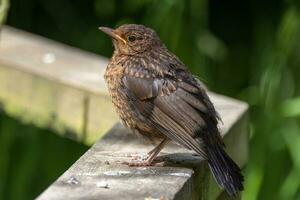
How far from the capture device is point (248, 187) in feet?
16.1

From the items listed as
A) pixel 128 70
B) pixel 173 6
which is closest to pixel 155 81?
pixel 128 70

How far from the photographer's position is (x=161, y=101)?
13.6ft

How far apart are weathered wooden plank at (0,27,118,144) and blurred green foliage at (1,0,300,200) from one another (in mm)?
706

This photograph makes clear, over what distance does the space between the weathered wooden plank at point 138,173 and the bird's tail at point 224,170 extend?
0.06 metres

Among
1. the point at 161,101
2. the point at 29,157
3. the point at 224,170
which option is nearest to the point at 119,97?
the point at 161,101

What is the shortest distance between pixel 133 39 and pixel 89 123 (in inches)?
24.0

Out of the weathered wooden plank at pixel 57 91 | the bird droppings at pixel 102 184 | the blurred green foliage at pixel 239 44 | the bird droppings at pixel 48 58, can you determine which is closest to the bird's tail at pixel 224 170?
the bird droppings at pixel 102 184

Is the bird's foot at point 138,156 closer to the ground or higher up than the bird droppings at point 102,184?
closer to the ground

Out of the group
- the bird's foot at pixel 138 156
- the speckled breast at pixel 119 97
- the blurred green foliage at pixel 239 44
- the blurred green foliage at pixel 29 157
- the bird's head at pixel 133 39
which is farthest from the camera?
the blurred green foliage at pixel 29 157

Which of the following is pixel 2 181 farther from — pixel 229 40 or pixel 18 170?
pixel 229 40

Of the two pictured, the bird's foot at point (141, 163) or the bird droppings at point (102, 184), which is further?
the bird's foot at point (141, 163)

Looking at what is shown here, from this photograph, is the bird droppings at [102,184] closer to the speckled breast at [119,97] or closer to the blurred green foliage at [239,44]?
the speckled breast at [119,97]

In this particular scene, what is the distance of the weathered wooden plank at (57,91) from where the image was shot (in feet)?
16.1

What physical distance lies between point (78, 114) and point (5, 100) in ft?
1.74
